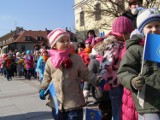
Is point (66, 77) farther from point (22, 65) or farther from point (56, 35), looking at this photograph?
point (22, 65)

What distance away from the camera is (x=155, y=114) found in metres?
2.60

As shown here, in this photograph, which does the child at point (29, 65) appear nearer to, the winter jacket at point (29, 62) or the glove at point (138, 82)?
the winter jacket at point (29, 62)

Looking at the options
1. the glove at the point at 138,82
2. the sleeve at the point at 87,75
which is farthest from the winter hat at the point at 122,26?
the glove at the point at 138,82

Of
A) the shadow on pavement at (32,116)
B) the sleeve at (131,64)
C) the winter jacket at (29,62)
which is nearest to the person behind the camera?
the sleeve at (131,64)

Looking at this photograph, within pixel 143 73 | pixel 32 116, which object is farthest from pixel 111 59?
pixel 32 116

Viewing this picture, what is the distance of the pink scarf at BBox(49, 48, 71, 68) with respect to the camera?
156 inches

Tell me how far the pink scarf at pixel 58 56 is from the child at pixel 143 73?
1.34 meters

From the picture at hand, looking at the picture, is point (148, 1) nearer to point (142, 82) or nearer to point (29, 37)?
point (142, 82)

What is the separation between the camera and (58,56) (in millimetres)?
3977

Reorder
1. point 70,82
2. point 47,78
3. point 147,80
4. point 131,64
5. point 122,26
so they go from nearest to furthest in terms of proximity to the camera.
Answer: point 147,80, point 131,64, point 122,26, point 70,82, point 47,78

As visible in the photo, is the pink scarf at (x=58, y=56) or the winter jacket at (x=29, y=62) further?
the winter jacket at (x=29, y=62)

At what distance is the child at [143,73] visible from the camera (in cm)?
257

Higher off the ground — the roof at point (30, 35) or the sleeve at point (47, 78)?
the roof at point (30, 35)

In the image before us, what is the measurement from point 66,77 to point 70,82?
0.27 feet
